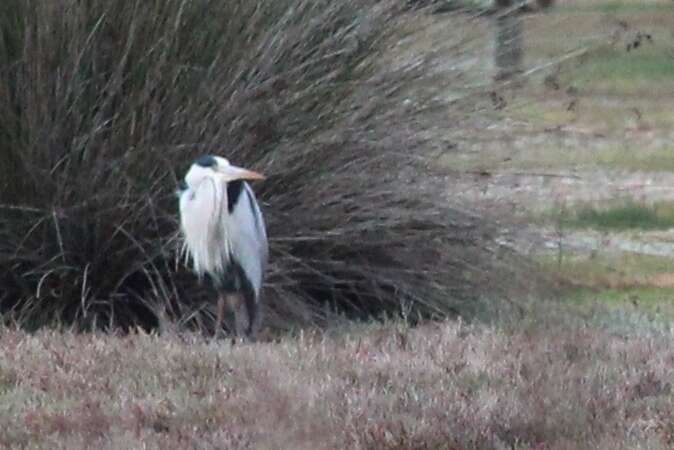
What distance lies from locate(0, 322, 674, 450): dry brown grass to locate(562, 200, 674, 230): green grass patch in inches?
146

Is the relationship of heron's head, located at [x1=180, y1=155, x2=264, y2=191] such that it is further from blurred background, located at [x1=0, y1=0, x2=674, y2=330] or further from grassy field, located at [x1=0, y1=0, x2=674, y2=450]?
grassy field, located at [x1=0, y1=0, x2=674, y2=450]

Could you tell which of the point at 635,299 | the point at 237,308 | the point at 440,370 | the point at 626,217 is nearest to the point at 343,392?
the point at 440,370

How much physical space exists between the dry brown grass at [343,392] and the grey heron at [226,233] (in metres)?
0.47

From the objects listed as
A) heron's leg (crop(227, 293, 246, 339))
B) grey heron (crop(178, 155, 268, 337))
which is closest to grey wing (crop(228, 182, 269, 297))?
grey heron (crop(178, 155, 268, 337))

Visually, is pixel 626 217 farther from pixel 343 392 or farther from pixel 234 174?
pixel 343 392

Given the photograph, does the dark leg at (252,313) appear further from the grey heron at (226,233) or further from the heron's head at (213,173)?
the heron's head at (213,173)

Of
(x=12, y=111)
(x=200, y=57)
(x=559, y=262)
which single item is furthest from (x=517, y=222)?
(x=12, y=111)

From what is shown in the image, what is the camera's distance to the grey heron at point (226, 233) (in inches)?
309

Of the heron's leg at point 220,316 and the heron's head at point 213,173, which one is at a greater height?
the heron's head at point 213,173

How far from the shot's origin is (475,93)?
9070 millimetres

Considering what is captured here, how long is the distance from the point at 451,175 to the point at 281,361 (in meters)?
2.48

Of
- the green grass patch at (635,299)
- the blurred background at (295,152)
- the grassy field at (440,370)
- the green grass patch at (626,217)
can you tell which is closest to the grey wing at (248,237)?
the grassy field at (440,370)

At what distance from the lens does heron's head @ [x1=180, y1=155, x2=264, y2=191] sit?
7.78m

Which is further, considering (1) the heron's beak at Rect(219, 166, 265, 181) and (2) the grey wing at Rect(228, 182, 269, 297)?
(2) the grey wing at Rect(228, 182, 269, 297)
